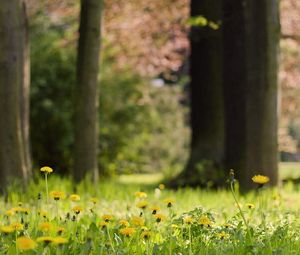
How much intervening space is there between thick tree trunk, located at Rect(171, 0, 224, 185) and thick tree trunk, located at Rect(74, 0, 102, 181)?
143 inches

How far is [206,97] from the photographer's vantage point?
14117 millimetres

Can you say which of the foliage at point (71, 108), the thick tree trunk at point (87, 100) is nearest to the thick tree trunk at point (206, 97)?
the foliage at point (71, 108)

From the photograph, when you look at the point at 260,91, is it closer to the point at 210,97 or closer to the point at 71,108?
the point at 210,97

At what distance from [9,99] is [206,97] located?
618 cm

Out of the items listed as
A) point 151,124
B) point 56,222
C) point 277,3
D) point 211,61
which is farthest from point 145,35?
point 56,222

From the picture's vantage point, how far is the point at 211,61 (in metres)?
14.3

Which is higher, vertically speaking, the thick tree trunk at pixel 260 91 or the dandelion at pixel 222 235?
the thick tree trunk at pixel 260 91

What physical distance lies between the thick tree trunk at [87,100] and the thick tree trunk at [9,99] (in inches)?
59.8

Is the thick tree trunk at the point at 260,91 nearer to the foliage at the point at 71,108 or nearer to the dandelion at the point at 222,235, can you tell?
the foliage at the point at 71,108

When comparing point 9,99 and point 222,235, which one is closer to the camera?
point 222,235

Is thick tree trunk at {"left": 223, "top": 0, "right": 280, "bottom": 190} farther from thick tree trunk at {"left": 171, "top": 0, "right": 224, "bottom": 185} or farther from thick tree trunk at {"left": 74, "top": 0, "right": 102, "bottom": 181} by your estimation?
thick tree trunk at {"left": 171, "top": 0, "right": 224, "bottom": 185}

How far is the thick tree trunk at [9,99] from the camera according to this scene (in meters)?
8.67

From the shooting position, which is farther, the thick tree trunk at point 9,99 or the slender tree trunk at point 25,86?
the slender tree trunk at point 25,86

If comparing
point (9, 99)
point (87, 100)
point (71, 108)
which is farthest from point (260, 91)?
point (71, 108)
